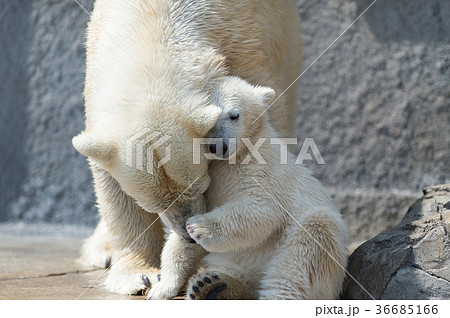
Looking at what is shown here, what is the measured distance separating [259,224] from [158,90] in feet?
2.01

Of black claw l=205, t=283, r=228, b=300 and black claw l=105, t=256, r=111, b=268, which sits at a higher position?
black claw l=205, t=283, r=228, b=300

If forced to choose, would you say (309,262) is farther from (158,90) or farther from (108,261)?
(108,261)

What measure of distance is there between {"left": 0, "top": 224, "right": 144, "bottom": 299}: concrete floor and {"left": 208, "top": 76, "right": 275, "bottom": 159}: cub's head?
0.79m

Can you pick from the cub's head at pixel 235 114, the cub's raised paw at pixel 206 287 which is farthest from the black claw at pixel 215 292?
the cub's head at pixel 235 114

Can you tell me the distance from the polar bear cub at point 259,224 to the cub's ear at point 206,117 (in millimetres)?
57

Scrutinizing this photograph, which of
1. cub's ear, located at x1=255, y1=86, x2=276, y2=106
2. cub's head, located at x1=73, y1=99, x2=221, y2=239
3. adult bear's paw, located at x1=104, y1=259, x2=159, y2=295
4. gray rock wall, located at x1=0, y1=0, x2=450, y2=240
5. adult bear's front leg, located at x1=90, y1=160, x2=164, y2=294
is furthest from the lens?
gray rock wall, located at x1=0, y1=0, x2=450, y2=240

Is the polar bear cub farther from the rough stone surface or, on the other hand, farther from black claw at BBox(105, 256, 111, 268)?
black claw at BBox(105, 256, 111, 268)

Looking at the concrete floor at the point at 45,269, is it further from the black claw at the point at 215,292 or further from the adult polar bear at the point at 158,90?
the black claw at the point at 215,292

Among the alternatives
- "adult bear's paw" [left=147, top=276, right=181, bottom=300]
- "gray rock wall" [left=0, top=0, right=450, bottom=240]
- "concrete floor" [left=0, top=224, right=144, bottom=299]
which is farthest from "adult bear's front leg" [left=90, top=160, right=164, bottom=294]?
"gray rock wall" [left=0, top=0, right=450, bottom=240]

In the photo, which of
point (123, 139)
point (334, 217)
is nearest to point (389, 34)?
point (334, 217)

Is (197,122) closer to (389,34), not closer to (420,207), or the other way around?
(420,207)

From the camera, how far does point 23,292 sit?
2352 mm

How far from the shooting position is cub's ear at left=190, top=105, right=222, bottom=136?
208 cm
